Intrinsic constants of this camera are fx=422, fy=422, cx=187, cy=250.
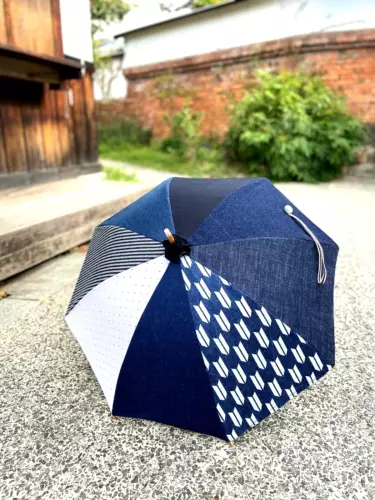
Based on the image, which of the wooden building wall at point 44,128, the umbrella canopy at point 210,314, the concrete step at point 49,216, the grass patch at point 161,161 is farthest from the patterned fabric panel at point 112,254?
the grass patch at point 161,161

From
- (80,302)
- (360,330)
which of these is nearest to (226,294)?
(80,302)

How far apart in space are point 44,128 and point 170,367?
4.41 metres

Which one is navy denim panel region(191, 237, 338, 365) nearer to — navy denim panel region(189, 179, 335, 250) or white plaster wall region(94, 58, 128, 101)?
navy denim panel region(189, 179, 335, 250)

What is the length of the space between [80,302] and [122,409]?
17.2 inches

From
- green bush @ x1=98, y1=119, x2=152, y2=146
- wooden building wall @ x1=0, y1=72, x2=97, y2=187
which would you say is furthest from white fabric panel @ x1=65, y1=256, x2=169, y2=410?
green bush @ x1=98, y1=119, x2=152, y2=146

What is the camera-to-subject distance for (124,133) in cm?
1146

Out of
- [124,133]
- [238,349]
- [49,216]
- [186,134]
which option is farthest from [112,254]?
[124,133]

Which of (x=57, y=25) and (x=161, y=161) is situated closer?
(x=57, y=25)

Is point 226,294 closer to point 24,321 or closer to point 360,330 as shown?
point 360,330

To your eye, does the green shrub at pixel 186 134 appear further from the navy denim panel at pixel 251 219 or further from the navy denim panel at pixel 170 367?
the navy denim panel at pixel 170 367

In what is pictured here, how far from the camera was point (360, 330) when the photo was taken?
2277mm

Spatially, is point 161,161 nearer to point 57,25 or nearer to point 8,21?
point 57,25

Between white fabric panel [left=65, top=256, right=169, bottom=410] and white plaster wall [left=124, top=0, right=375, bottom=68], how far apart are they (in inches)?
333

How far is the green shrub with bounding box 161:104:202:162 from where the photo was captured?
8.80 meters
